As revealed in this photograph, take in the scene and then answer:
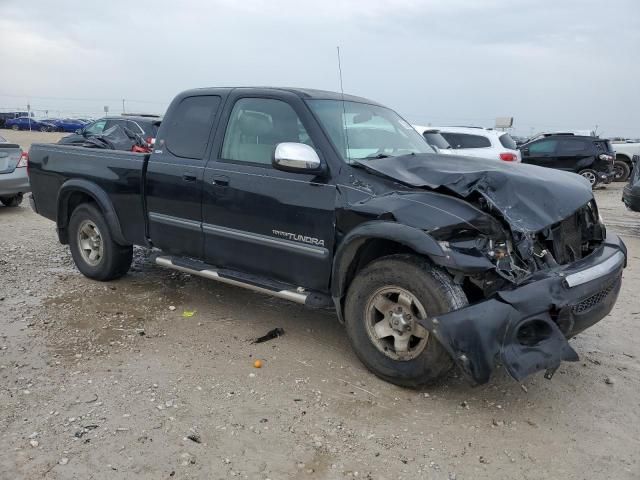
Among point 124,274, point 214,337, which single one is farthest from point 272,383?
point 124,274

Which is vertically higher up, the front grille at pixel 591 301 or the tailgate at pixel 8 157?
the tailgate at pixel 8 157

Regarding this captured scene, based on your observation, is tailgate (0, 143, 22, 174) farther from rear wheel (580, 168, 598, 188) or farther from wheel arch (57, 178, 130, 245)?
rear wheel (580, 168, 598, 188)

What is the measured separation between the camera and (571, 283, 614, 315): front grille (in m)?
3.46

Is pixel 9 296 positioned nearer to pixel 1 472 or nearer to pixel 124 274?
pixel 124 274

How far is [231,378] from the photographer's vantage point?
3.88 metres

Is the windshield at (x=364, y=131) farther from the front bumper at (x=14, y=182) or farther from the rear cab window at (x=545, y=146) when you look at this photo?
the rear cab window at (x=545, y=146)

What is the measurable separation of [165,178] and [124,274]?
161 centimetres

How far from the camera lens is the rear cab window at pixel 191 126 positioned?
4.85 meters

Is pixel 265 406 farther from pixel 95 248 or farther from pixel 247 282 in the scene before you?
pixel 95 248

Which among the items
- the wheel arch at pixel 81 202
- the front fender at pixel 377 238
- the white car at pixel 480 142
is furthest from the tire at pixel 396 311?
the white car at pixel 480 142

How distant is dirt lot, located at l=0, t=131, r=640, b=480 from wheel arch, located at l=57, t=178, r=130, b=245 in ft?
2.55

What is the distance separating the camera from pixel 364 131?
450 centimetres

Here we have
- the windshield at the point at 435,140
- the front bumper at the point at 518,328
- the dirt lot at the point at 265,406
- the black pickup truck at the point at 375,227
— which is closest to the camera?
the dirt lot at the point at 265,406

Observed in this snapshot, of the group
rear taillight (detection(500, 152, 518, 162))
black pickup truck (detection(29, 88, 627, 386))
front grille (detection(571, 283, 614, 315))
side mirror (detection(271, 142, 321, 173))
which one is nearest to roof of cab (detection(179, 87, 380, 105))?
black pickup truck (detection(29, 88, 627, 386))
